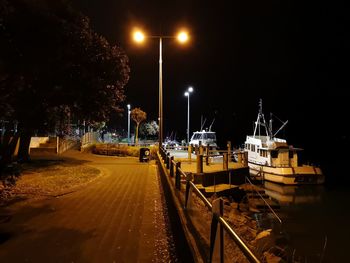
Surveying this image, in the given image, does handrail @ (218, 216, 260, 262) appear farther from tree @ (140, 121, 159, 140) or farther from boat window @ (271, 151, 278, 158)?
tree @ (140, 121, 159, 140)

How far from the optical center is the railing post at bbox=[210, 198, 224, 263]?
3.88 meters

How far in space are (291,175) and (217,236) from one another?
25412mm

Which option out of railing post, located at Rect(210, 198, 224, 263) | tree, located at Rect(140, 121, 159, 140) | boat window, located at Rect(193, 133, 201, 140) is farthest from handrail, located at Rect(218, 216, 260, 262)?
tree, located at Rect(140, 121, 159, 140)

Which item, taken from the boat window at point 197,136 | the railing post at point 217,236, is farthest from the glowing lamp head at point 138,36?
the boat window at point 197,136

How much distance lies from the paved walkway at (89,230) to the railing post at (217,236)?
63.5 inches

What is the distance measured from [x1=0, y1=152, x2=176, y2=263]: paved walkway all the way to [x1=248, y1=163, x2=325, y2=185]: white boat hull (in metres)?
19.2

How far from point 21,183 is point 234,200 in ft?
35.7

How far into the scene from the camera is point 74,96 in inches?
610

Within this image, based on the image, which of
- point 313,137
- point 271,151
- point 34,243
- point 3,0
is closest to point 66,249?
point 34,243

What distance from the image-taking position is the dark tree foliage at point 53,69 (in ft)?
33.5

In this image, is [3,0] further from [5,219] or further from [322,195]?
[322,195]

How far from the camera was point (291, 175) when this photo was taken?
2756 centimetres

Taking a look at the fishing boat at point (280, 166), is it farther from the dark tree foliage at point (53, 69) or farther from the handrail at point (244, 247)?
the handrail at point (244, 247)

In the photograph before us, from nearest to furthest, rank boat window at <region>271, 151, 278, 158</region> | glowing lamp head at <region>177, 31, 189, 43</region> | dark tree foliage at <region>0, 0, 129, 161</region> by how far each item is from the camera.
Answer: dark tree foliage at <region>0, 0, 129, 161</region> → glowing lamp head at <region>177, 31, 189, 43</region> → boat window at <region>271, 151, 278, 158</region>
